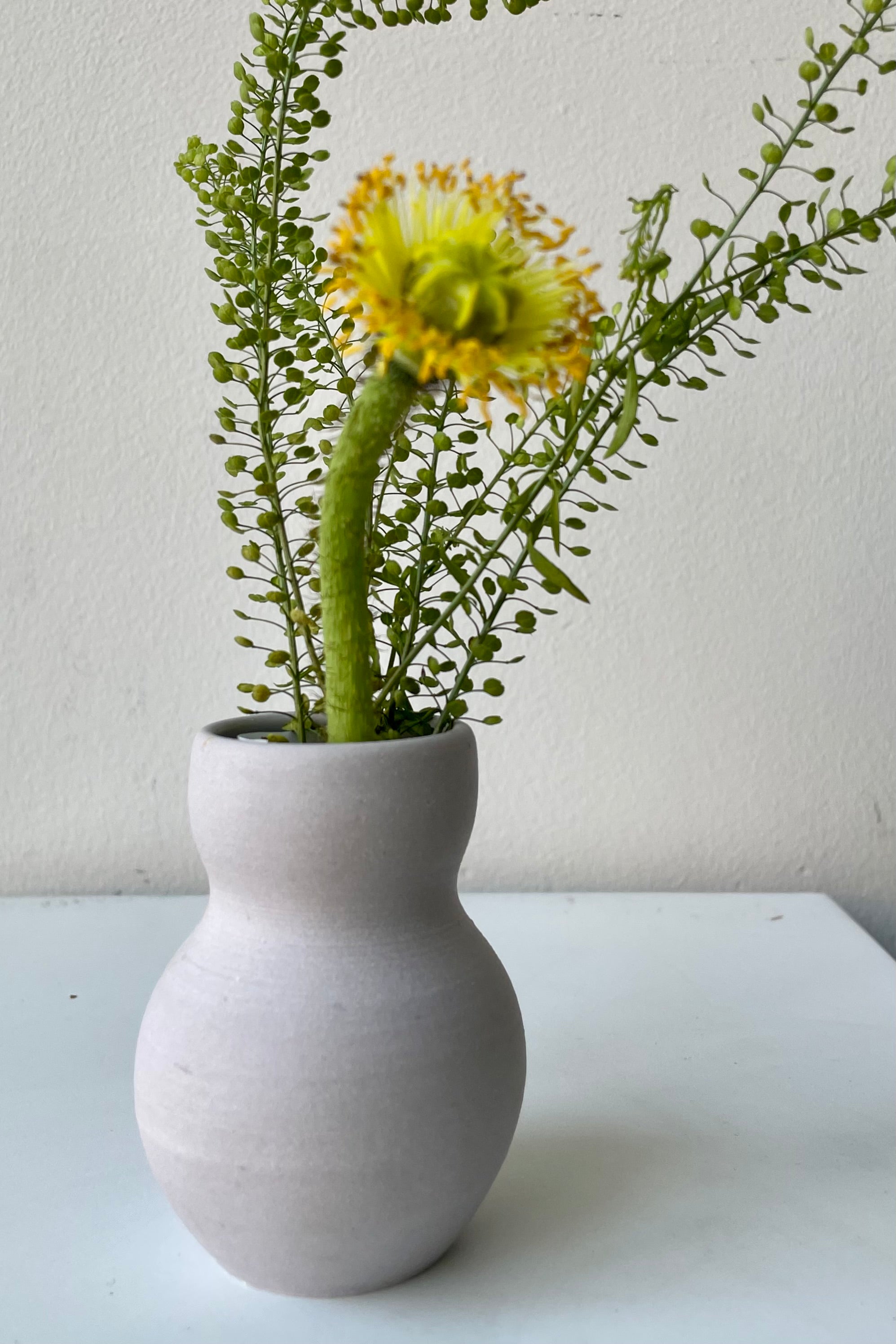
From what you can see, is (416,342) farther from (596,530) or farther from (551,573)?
(596,530)

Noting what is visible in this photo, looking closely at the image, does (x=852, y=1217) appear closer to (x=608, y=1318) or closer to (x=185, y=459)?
(x=608, y=1318)

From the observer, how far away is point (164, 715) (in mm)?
826

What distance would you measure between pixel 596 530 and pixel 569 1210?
476 mm

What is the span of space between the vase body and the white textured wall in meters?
0.47

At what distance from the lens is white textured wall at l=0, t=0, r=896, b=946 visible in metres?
0.76

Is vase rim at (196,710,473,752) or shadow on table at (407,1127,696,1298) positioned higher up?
vase rim at (196,710,473,752)

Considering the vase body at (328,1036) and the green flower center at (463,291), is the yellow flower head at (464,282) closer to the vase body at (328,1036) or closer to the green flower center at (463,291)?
the green flower center at (463,291)

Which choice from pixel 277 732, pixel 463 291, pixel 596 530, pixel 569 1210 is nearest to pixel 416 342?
pixel 463 291

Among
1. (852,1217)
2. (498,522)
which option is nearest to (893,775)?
(498,522)

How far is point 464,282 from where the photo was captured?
28cm

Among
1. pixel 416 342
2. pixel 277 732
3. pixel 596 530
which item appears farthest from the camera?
pixel 596 530

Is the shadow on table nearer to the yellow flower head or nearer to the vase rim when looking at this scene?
the vase rim

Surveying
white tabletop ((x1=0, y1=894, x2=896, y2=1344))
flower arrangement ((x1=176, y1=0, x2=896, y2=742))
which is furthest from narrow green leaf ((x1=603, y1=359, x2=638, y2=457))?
white tabletop ((x1=0, y1=894, x2=896, y2=1344))

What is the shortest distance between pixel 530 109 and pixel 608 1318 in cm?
67
